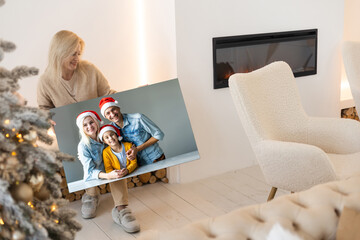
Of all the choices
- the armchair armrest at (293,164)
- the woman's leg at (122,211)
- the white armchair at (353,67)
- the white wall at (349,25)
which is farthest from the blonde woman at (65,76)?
the white wall at (349,25)

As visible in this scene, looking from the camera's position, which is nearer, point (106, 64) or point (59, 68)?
point (59, 68)

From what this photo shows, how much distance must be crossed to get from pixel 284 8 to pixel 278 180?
1.70 meters

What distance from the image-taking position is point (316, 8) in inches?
156

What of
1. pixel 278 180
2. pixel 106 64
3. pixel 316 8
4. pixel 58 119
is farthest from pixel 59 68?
pixel 316 8

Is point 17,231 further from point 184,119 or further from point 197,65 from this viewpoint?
point 197,65

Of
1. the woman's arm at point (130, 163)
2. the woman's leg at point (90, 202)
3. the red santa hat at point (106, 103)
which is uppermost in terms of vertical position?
the red santa hat at point (106, 103)

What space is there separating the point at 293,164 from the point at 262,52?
143cm

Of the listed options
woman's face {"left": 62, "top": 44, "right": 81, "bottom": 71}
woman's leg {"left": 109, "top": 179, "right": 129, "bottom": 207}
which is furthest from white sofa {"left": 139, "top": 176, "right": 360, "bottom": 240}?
woman's face {"left": 62, "top": 44, "right": 81, "bottom": 71}

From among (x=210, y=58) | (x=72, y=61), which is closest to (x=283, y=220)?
(x=72, y=61)

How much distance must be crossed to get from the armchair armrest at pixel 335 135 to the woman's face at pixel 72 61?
4.69 ft

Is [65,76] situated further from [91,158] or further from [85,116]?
[91,158]

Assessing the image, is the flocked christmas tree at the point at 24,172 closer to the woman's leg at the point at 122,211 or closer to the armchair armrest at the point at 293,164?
the armchair armrest at the point at 293,164

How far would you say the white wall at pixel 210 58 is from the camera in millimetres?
3402

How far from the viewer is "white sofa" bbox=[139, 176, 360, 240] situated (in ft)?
4.20
